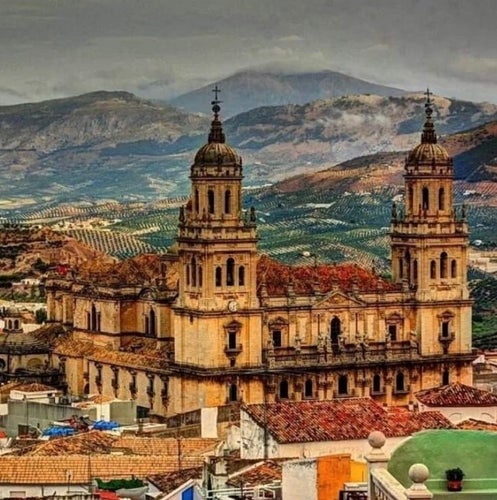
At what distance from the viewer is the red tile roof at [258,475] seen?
52.2 metres

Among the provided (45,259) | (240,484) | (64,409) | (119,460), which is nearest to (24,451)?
(119,460)

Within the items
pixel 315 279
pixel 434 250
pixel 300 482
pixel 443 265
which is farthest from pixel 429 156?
pixel 300 482

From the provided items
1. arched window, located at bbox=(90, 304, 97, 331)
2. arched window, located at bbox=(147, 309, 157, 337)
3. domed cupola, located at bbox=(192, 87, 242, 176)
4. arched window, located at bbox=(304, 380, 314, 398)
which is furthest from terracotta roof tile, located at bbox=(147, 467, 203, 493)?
arched window, located at bbox=(90, 304, 97, 331)

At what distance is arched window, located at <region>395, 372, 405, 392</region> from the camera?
10582cm

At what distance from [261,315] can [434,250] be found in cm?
954

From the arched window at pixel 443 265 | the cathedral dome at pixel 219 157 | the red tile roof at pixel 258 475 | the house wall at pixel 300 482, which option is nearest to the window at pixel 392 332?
the arched window at pixel 443 265

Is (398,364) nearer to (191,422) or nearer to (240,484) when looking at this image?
(191,422)

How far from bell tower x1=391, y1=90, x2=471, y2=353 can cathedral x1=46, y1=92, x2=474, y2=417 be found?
6 cm

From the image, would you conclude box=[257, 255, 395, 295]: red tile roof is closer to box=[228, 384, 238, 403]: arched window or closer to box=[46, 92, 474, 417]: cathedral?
box=[46, 92, 474, 417]: cathedral

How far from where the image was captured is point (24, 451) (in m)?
66.1

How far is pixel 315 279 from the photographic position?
106m

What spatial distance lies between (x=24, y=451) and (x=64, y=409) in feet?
72.4

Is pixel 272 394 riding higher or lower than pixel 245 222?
lower

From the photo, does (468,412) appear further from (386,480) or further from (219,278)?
(386,480)
